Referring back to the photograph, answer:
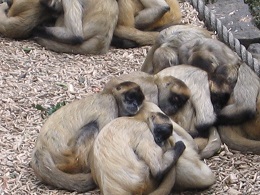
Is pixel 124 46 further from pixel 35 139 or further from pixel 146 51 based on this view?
pixel 35 139

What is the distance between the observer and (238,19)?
→ 11.0 meters

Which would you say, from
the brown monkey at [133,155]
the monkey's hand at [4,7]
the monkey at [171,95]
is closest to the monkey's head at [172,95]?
the monkey at [171,95]

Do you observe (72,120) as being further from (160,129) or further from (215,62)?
(215,62)

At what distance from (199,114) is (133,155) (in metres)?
1.18

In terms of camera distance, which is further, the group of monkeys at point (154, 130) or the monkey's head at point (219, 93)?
the monkey's head at point (219, 93)

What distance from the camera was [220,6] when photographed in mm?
11547

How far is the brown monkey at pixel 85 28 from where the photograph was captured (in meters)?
9.95

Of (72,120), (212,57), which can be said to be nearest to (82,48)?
(212,57)

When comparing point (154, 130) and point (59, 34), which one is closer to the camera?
point (154, 130)

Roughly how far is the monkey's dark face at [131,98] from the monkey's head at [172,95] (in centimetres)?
49

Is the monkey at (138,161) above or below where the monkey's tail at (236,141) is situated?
above

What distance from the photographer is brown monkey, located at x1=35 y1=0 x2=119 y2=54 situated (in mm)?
9953

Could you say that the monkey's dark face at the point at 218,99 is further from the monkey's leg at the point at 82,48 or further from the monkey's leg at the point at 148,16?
the monkey's leg at the point at 148,16

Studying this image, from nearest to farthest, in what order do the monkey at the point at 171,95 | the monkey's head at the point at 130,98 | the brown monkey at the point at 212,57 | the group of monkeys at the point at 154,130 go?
the group of monkeys at the point at 154,130 → the monkey's head at the point at 130,98 → the monkey at the point at 171,95 → the brown monkey at the point at 212,57
